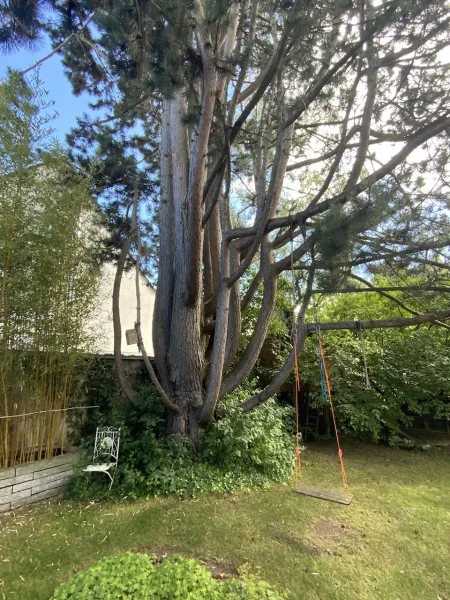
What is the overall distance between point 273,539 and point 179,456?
1319 millimetres

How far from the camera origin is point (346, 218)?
2725 millimetres

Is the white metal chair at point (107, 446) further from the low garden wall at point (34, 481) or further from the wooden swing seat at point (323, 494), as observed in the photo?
the wooden swing seat at point (323, 494)

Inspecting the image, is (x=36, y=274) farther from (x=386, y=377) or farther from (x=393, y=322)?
(x=386, y=377)

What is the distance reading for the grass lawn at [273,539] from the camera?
2.16 metres

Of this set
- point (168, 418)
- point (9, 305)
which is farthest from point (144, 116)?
point (168, 418)

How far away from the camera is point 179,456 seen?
143 inches

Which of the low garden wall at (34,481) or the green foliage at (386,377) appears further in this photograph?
the green foliage at (386,377)

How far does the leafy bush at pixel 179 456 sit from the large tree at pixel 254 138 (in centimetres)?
24

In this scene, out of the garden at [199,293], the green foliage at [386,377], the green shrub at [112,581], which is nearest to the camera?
the green shrub at [112,581]

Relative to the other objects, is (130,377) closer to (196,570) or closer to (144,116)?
(196,570)

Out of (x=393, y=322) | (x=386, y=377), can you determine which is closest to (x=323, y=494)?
(x=393, y=322)

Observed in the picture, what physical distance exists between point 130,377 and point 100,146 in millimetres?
3035

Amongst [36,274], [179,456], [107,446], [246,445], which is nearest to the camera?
[36,274]

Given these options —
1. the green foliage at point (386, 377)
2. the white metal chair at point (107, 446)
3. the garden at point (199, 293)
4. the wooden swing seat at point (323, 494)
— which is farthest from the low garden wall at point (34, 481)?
the green foliage at point (386, 377)
